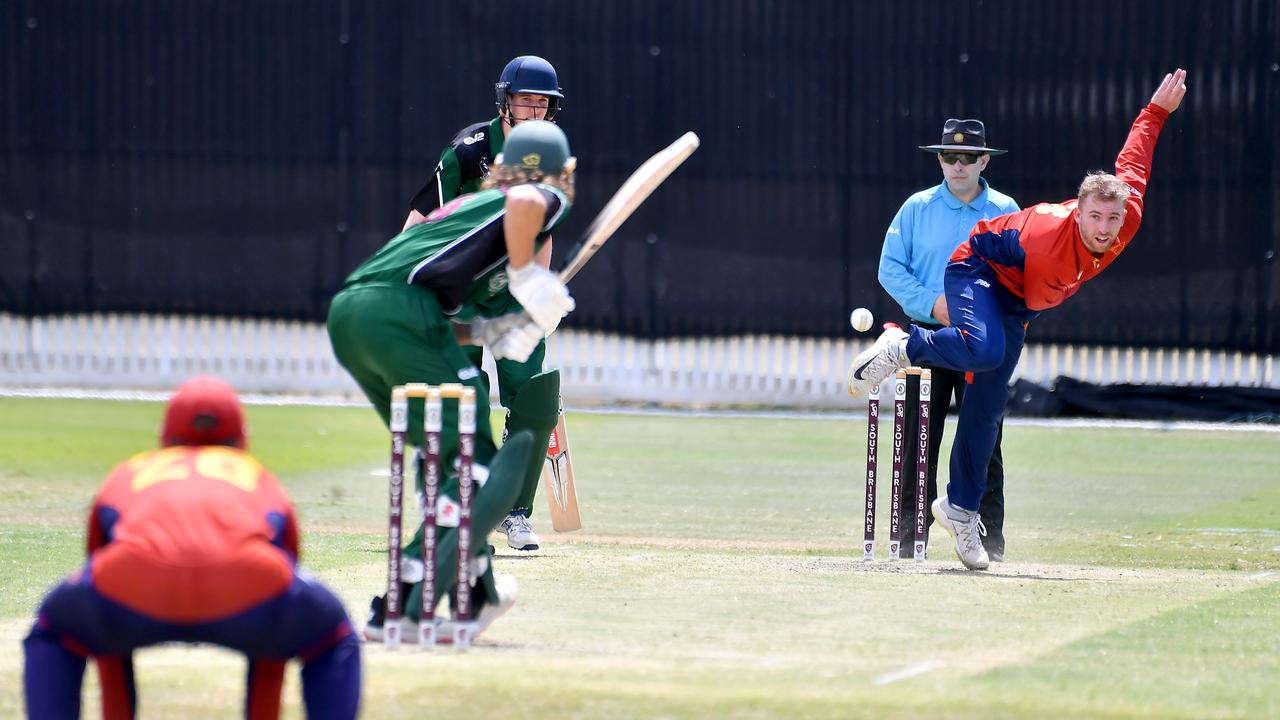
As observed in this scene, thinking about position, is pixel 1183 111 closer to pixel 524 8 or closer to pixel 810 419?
pixel 810 419

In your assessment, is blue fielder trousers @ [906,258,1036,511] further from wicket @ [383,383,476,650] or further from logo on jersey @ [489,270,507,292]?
wicket @ [383,383,476,650]

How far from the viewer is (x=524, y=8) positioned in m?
17.6

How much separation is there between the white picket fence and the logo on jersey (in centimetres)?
1109

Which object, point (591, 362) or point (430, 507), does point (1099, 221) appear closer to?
point (430, 507)

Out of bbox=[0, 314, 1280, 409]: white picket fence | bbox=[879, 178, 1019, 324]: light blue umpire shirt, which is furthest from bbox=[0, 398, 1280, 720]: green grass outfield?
bbox=[0, 314, 1280, 409]: white picket fence

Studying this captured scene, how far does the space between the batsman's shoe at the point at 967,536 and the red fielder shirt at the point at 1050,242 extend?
95cm

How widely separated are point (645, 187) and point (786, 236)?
412 inches

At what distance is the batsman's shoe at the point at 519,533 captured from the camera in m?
9.27

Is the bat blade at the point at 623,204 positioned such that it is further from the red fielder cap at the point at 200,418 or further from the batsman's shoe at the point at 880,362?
the red fielder cap at the point at 200,418

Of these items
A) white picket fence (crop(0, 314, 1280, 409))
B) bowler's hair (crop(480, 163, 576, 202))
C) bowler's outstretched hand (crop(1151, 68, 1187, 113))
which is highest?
bowler's outstretched hand (crop(1151, 68, 1187, 113))

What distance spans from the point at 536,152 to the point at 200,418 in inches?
91.5

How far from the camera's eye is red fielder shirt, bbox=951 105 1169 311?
28.1 ft

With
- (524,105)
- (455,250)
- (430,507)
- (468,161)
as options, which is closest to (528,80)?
(524,105)

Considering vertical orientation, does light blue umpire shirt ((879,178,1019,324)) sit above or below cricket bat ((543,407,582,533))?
above
